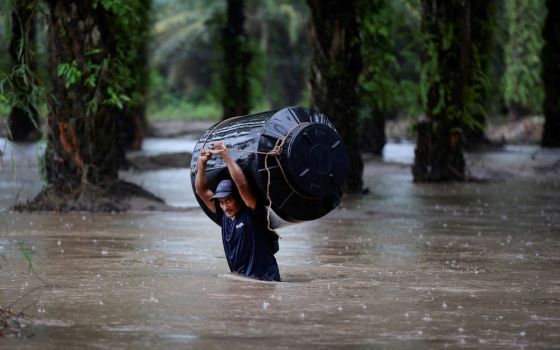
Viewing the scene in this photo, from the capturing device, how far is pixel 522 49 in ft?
118

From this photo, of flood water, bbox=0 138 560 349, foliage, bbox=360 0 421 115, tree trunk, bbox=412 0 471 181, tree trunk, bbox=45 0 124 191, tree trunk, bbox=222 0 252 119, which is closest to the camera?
flood water, bbox=0 138 560 349

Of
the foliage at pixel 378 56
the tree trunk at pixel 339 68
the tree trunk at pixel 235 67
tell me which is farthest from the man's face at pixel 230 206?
the tree trunk at pixel 235 67

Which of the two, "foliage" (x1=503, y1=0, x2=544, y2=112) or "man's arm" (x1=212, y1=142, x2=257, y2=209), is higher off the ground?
"man's arm" (x1=212, y1=142, x2=257, y2=209)

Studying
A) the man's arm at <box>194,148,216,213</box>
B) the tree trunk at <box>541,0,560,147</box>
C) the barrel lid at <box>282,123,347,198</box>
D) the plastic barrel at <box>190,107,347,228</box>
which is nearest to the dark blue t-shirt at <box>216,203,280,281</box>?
the plastic barrel at <box>190,107,347,228</box>

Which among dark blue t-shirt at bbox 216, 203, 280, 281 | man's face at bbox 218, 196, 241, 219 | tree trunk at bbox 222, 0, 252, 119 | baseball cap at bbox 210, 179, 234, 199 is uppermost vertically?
baseball cap at bbox 210, 179, 234, 199

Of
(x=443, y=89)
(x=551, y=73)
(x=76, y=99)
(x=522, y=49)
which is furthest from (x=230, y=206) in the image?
(x=522, y=49)

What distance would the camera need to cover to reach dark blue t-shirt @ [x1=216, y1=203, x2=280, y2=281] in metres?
9.04

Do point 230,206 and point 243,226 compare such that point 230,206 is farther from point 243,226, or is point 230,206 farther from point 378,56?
point 378,56

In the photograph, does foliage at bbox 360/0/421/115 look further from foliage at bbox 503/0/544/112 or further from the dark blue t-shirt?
foliage at bbox 503/0/544/112

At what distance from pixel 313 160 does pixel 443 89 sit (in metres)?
11.2

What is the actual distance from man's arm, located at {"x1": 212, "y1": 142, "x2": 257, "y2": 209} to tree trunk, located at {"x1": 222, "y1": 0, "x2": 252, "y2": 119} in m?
21.3

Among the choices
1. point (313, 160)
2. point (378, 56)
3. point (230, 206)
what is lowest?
point (230, 206)

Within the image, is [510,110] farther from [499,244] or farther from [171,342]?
[171,342]

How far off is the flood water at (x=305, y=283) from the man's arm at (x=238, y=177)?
647 mm
